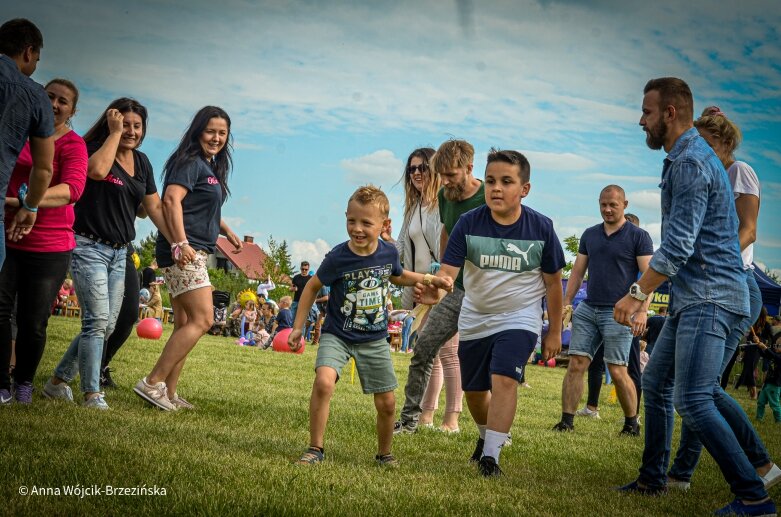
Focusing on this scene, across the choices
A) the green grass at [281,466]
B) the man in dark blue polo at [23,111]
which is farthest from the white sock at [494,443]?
the man in dark blue polo at [23,111]

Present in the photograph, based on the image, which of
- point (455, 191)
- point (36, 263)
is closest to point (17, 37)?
point (36, 263)

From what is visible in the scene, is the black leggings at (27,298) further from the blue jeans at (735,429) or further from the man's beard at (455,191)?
the blue jeans at (735,429)

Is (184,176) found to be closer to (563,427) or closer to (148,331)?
(563,427)

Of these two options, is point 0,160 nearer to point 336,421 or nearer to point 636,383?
point 336,421

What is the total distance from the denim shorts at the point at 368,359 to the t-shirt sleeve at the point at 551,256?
3.94ft

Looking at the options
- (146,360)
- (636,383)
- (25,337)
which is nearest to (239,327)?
(146,360)

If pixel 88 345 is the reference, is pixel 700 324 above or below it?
above

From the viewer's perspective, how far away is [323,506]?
373cm

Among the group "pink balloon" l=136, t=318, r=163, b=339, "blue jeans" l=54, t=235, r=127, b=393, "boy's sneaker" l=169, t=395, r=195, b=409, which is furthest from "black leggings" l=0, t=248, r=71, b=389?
"pink balloon" l=136, t=318, r=163, b=339

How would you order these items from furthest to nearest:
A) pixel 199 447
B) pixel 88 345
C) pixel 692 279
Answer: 1. pixel 88 345
2. pixel 199 447
3. pixel 692 279

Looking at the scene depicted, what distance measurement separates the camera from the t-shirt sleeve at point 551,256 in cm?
543

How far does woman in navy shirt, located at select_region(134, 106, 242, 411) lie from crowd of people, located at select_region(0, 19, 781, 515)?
0.02 metres

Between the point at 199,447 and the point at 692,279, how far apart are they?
122 inches

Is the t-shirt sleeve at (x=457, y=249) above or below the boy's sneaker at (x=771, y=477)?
above
